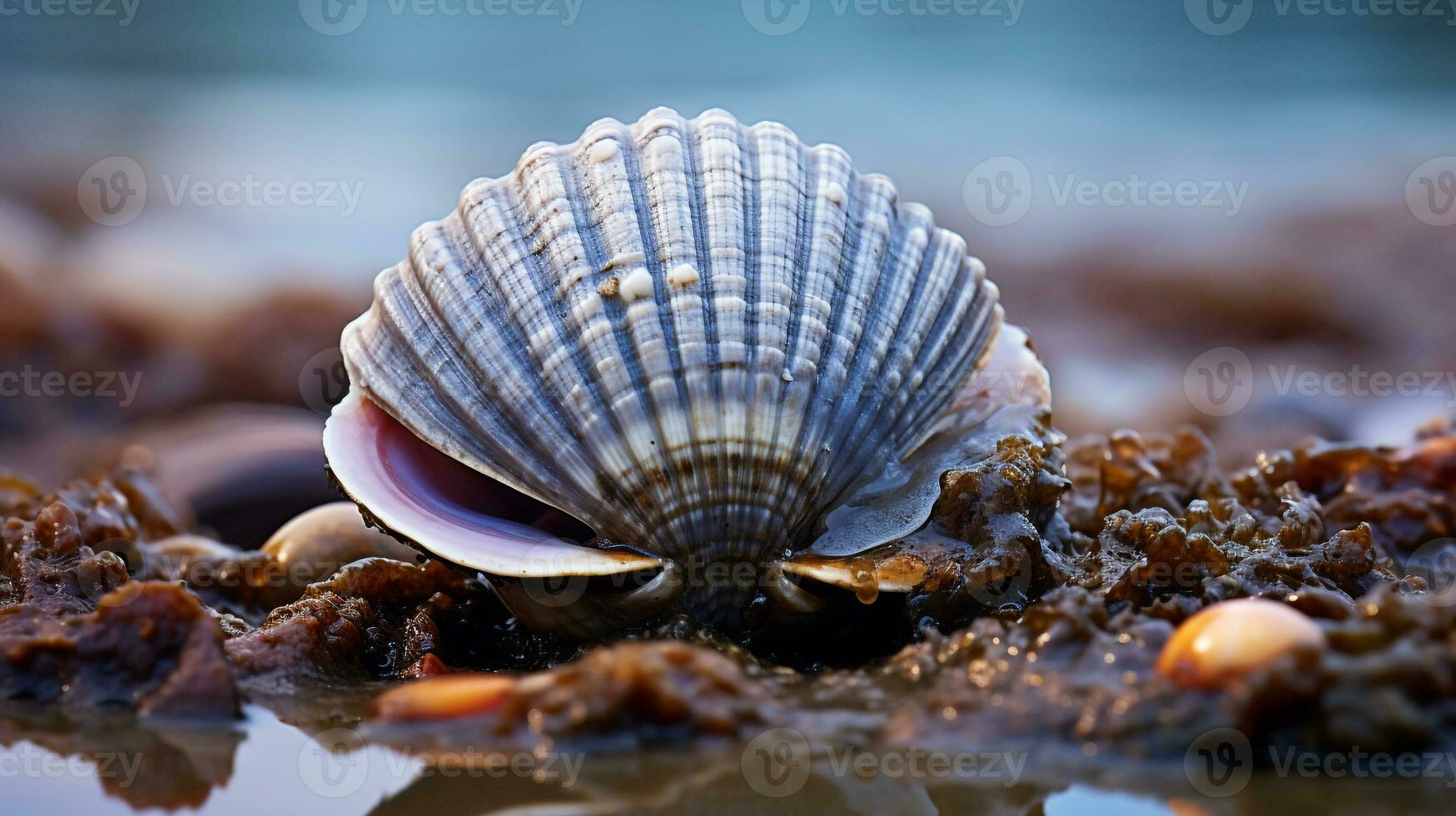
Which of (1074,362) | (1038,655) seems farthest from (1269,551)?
(1074,362)

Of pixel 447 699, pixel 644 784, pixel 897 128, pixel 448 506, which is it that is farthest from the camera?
pixel 897 128

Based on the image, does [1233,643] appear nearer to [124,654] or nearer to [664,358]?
[664,358]

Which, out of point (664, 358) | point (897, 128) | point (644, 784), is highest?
point (897, 128)

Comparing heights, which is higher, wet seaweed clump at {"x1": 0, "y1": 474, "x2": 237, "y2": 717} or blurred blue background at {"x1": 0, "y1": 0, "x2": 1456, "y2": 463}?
blurred blue background at {"x1": 0, "y1": 0, "x2": 1456, "y2": 463}

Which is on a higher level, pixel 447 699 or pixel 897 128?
pixel 897 128

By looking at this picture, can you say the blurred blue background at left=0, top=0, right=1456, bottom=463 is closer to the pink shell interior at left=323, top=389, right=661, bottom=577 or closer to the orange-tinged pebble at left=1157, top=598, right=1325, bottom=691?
the pink shell interior at left=323, top=389, right=661, bottom=577

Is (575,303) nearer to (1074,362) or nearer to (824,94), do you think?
(1074,362)

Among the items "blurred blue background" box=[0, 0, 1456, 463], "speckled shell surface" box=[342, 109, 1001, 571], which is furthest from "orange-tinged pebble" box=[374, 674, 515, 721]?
"blurred blue background" box=[0, 0, 1456, 463]

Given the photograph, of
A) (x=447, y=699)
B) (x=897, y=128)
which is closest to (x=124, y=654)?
(x=447, y=699)
